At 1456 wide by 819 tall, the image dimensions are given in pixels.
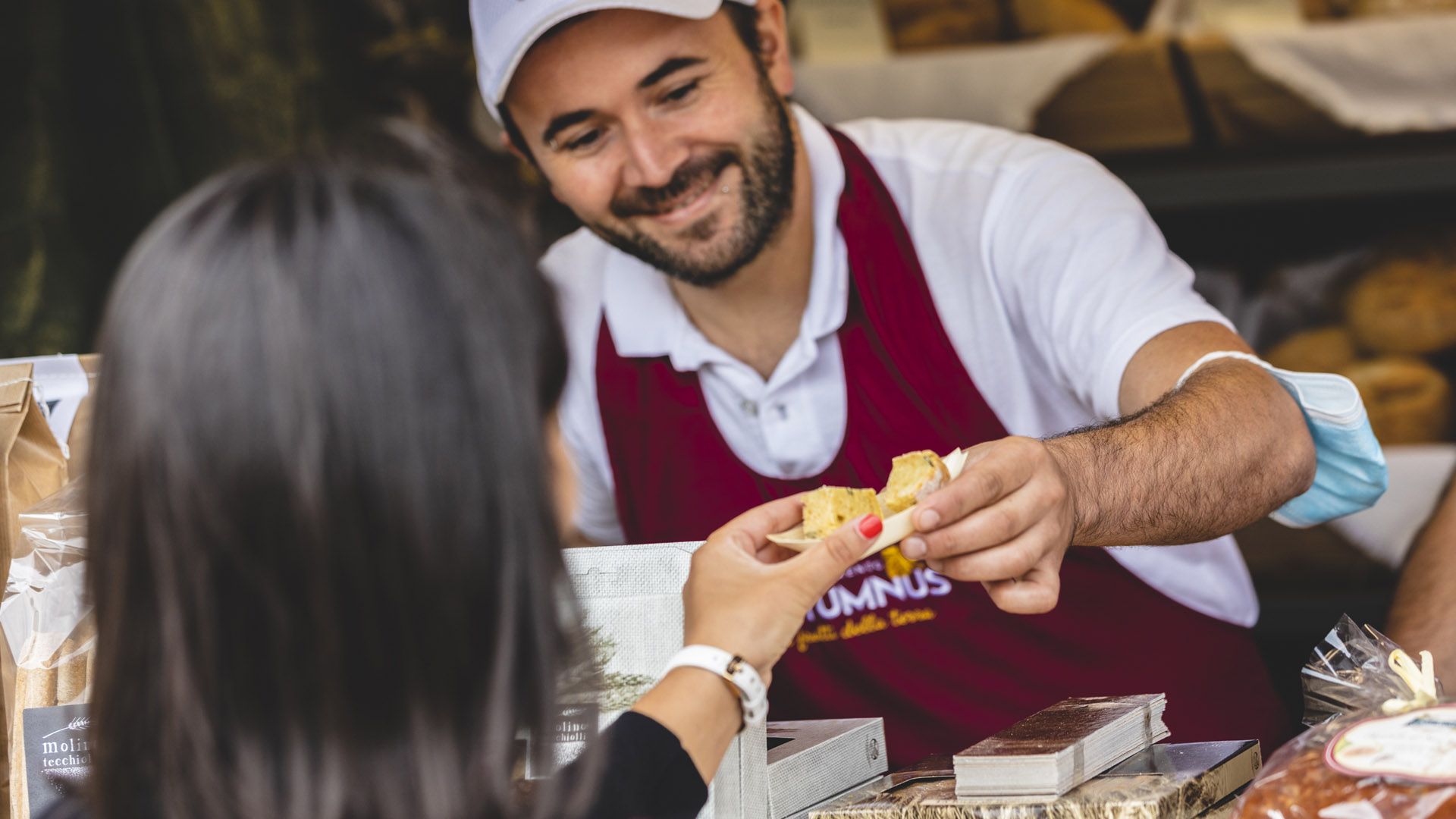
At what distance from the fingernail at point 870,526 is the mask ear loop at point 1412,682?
358 mm

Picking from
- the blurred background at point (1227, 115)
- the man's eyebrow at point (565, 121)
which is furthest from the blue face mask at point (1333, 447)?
the blurred background at point (1227, 115)

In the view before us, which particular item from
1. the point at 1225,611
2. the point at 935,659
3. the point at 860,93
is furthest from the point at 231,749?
the point at 860,93

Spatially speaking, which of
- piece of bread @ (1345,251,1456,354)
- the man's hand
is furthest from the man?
piece of bread @ (1345,251,1456,354)

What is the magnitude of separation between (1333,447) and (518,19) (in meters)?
0.97

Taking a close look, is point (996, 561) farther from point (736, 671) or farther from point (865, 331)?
point (865, 331)

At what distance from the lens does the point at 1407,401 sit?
242 centimetres

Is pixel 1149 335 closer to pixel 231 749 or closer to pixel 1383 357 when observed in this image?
pixel 231 749

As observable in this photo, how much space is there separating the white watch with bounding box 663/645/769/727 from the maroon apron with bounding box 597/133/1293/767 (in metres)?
0.61

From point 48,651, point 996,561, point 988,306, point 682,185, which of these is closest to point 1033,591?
point 996,561

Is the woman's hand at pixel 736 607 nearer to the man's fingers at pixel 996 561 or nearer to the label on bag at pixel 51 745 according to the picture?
the man's fingers at pixel 996 561

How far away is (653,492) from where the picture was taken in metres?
1.77

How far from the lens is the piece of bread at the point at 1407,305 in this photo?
2.41m

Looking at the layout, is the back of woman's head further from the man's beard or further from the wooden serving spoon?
the man's beard

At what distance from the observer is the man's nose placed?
1.59 meters
